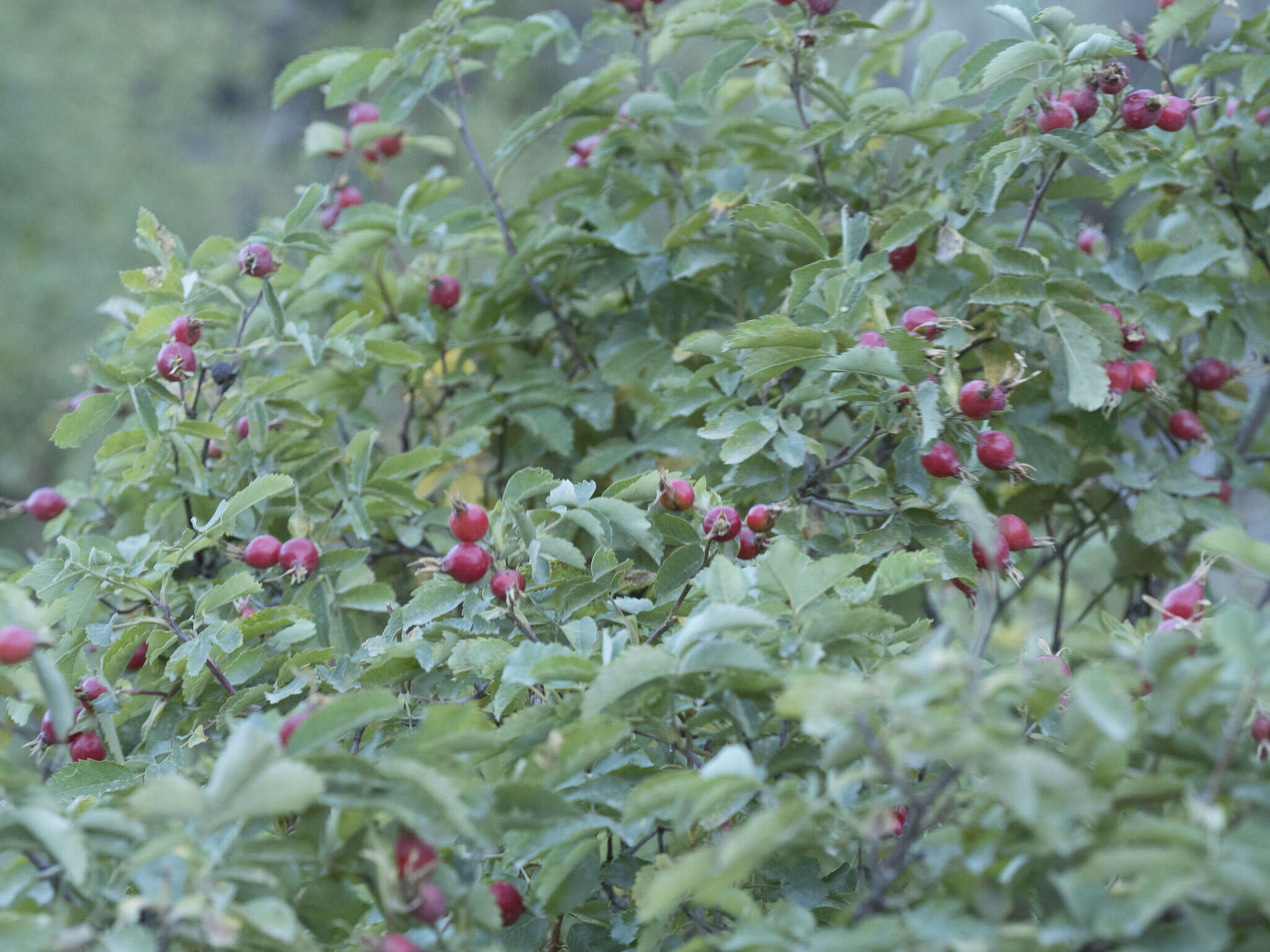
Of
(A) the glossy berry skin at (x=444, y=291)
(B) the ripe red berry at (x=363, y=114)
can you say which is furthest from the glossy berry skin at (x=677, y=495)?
(B) the ripe red berry at (x=363, y=114)

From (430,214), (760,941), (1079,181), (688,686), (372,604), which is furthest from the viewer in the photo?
(430,214)

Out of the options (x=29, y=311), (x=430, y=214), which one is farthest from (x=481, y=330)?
(x=29, y=311)

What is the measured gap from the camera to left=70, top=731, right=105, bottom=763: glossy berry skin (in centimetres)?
96

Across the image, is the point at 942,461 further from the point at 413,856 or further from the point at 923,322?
the point at 413,856

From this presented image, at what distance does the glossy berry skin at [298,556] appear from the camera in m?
1.02

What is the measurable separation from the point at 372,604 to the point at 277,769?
53 cm

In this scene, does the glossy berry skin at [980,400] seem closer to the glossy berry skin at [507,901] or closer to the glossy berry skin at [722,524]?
the glossy berry skin at [722,524]

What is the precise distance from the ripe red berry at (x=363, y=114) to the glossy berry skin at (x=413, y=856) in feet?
4.11

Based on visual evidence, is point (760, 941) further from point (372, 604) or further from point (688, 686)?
point (372, 604)

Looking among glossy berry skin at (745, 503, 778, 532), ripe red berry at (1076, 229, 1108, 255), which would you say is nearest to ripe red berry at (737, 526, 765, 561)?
glossy berry skin at (745, 503, 778, 532)

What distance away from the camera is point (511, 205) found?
144 cm

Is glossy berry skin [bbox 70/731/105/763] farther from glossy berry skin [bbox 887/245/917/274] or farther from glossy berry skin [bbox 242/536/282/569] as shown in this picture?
glossy berry skin [bbox 887/245/917/274]

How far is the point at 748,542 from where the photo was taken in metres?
0.91

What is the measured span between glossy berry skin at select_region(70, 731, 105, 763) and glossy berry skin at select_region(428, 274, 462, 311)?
675 mm
